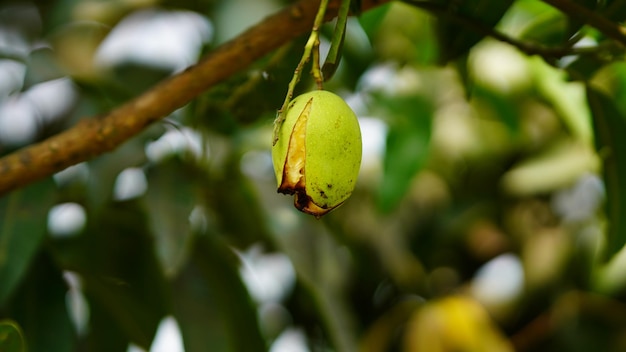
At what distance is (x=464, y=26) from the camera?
648mm

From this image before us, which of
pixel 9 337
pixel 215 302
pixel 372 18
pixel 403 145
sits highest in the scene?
pixel 372 18

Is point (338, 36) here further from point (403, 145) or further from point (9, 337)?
point (403, 145)

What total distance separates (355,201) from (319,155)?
2.95ft

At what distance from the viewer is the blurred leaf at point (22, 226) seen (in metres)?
0.72

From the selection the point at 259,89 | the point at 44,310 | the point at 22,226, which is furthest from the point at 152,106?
the point at 44,310

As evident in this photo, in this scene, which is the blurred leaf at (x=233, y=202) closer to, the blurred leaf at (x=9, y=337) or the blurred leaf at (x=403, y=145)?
the blurred leaf at (x=403, y=145)

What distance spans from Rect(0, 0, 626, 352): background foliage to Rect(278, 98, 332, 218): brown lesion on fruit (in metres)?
0.20

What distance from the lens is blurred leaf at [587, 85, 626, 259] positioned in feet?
2.32

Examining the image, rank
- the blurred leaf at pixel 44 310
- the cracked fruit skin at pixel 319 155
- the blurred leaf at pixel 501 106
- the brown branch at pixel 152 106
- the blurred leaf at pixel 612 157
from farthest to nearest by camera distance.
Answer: the blurred leaf at pixel 501 106 → the blurred leaf at pixel 44 310 → the blurred leaf at pixel 612 157 → the brown branch at pixel 152 106 → the cracked fruit skin at pixel 319 155

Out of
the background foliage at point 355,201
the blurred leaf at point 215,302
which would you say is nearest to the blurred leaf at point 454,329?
the background foliage at point 355,201

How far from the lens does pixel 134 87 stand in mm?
1007

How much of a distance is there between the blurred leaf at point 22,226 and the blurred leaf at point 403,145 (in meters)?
0.45

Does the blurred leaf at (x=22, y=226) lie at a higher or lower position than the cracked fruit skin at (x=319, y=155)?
lower

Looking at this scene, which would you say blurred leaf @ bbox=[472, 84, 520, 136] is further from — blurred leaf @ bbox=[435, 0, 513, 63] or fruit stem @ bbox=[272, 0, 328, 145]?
fruit stem @ bbox=[272, 0, 328, 145]
